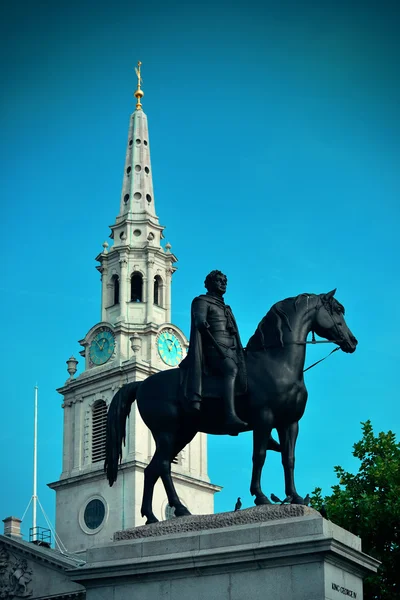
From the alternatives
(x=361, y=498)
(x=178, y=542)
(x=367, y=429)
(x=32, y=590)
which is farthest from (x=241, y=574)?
(x=32, y=590)

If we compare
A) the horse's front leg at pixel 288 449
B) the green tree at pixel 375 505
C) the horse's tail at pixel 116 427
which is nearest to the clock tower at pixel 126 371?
the green tree at pixel 375 505

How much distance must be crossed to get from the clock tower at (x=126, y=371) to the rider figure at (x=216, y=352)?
70535 millimetres

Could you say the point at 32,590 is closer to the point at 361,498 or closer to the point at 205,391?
the point at 361,498

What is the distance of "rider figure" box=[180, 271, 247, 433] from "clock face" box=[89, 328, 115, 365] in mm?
79463

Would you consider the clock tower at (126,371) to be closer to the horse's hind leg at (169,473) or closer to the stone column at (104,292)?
the stone column at (104,292)

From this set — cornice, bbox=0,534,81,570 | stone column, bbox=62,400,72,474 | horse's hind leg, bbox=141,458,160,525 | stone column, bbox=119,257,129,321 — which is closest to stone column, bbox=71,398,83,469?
stone column, bbox=62,400,72,474

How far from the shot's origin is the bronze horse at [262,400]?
1841 cm

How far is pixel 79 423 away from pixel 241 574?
8206cm

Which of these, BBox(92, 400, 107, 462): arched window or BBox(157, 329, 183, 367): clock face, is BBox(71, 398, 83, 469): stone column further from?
BBox(157, 329, 183, 367): clock face

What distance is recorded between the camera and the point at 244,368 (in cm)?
1878

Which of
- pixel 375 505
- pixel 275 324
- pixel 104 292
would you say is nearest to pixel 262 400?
pixel 275 324

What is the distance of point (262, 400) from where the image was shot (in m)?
18.4

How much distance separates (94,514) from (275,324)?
78224 mm

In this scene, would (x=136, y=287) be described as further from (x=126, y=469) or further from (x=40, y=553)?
(x=40, y=553)
